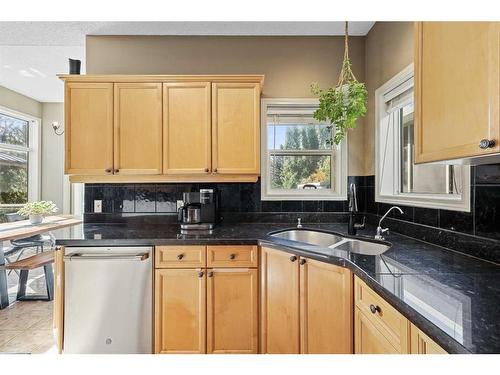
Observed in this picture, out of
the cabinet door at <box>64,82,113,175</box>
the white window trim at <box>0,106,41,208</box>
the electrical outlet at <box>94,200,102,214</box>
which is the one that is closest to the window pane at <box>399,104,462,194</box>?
the cabinet door at <box>64,82,113,175</box>

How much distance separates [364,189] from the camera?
8.61 feet

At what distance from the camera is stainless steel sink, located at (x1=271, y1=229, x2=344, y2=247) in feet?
7.36

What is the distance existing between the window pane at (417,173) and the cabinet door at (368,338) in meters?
0.94

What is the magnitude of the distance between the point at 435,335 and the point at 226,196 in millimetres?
2043

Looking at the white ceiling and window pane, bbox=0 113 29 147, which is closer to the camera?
the white ceiling

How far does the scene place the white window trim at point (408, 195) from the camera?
4.79ft

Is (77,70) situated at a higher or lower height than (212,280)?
higher

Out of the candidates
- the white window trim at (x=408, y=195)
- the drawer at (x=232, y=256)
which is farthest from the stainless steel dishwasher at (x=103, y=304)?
the white window trim at (x=408, y=195)

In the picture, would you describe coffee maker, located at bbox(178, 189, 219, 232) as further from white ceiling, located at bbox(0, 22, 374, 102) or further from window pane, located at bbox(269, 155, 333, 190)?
white ceiling, located at bbox(0, 22, 374, 102)

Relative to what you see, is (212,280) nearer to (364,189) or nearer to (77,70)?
(364,189)

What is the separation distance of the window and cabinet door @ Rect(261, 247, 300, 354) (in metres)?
0.94
